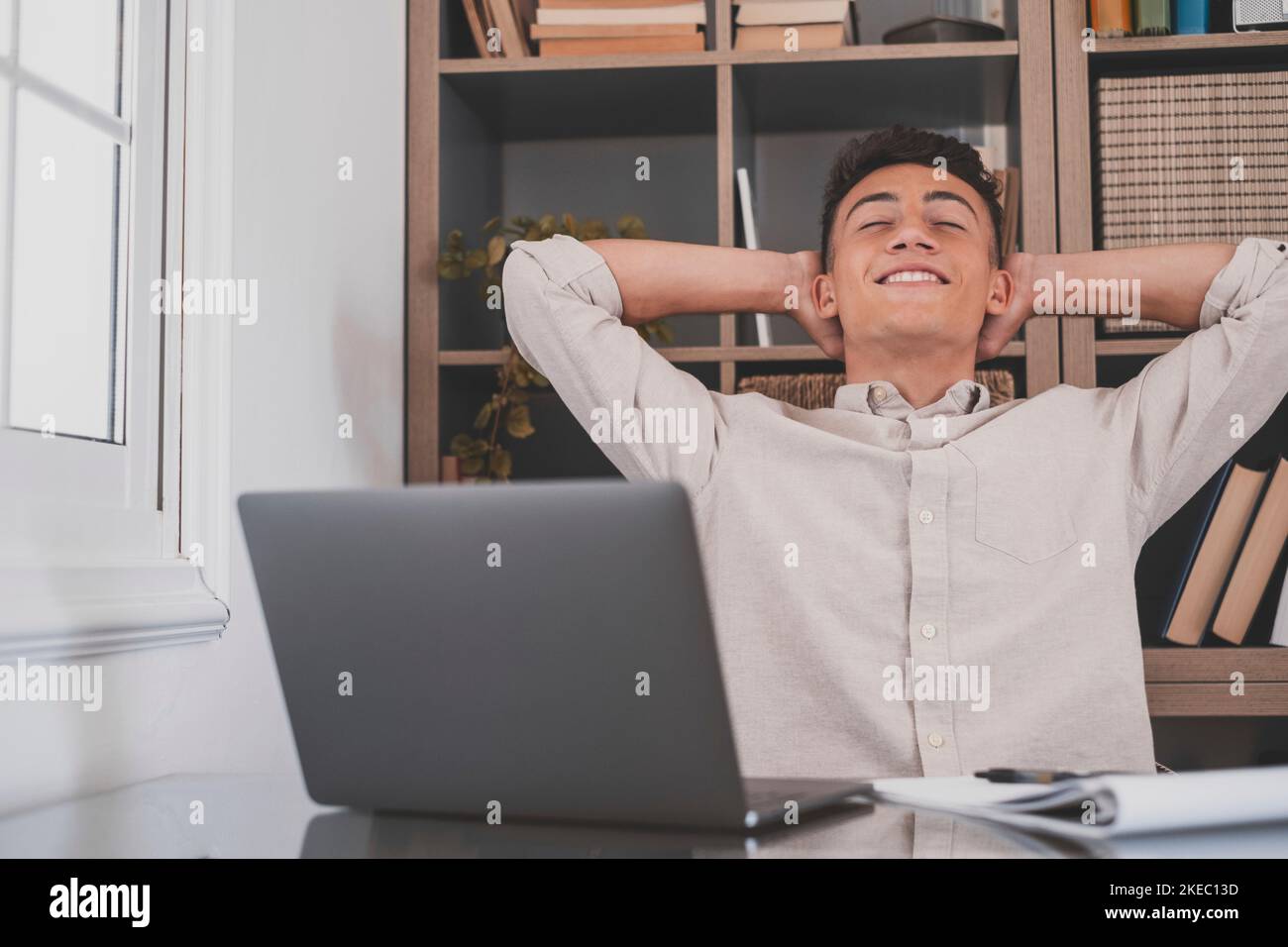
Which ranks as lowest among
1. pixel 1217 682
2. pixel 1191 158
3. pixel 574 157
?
pixel 1217 682

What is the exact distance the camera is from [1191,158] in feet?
5.76

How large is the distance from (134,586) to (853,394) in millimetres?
893

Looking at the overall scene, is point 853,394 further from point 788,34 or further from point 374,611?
point 374,611

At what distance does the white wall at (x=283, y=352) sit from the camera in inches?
38.0

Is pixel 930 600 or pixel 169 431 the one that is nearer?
pixel 169 431

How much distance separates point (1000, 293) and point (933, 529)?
0.40m

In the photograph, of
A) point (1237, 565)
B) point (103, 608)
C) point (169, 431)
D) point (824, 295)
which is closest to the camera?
point (103, 608)

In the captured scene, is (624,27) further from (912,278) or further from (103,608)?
(103,608)

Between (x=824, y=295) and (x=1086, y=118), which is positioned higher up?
(x=1086, y=118)

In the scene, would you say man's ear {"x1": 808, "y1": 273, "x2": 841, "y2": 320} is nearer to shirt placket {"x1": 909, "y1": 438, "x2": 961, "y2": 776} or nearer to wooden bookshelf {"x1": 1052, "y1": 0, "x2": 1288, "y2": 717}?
shirt placket {"x1": 909, "y1": 438, "x2": 961, "y2": 776}

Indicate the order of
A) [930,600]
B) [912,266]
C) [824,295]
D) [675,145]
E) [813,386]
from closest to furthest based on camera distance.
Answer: [930,600] < [912,266] < [824,295] < [813,386] < [675,145]

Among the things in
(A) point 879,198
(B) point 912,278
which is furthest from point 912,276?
(A) point 879,198

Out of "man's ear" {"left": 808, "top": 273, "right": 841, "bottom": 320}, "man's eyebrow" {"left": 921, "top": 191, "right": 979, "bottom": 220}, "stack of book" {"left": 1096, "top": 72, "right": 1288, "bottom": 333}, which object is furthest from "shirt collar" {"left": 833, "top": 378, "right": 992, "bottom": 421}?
"stack of book" {"left": 1096, "top": 72, "right": 1288, "bottom": 333}

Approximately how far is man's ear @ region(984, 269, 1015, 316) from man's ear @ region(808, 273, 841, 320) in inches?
8.0
